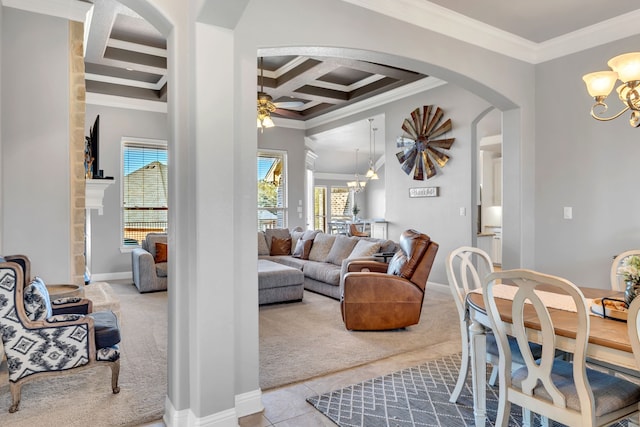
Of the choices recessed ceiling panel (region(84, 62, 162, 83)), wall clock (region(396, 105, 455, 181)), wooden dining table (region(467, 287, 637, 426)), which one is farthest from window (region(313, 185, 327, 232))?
wooden dining table (region(467, 287, 637, 426))

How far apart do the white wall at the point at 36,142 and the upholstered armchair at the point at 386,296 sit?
8.95 feet

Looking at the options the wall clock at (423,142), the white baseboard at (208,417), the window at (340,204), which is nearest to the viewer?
the white baseboard at (208,417)

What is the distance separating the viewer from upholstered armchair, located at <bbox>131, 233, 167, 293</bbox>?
5.76 meters

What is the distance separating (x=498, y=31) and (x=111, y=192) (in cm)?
622

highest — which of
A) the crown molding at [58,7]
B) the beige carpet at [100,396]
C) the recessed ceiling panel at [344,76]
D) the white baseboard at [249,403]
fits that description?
the recessed ceiling panel at [344,76]

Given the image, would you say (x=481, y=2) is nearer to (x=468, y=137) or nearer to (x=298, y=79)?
(x=468, y=137)

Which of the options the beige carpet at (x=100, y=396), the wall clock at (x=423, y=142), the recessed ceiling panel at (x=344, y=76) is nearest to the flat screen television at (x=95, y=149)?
the beige carpet at (x=100, y=396)

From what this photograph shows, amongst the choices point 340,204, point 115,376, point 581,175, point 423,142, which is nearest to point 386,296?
point 581,175

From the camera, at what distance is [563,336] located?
1710 mm

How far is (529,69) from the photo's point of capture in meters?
4.16

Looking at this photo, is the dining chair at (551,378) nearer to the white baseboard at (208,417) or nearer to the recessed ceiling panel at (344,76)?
the white baseboard at (208,417)

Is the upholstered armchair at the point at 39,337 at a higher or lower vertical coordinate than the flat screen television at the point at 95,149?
lower

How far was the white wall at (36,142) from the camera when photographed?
359cm

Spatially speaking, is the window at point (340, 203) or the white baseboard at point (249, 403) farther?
the window at point (340, 203)
